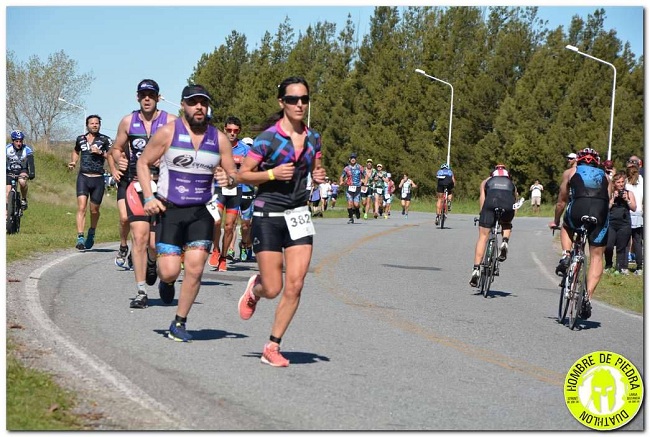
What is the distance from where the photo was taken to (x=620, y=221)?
19141mm

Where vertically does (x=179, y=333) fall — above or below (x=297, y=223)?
below

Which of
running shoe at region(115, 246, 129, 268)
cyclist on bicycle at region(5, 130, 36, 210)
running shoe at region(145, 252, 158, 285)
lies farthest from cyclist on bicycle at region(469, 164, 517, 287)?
cyclist on bicycle at region(5, 130, 36, 210)

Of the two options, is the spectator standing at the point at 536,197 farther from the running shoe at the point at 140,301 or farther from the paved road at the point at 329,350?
the running shoe at the point at 140,301

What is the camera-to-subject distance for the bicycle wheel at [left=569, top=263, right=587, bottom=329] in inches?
480

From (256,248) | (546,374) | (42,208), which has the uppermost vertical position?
(256,248)

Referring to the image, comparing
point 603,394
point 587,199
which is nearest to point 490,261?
point 587,199

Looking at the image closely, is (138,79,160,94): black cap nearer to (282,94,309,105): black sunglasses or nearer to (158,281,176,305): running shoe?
(158,281,176,305): running shoe

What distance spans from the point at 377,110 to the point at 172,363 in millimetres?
70727

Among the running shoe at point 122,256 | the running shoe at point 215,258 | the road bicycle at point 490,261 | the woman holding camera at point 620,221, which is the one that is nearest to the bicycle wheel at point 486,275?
the road bicycle at point 490,261

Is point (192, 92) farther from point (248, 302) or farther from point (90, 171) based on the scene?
point (90, 171)

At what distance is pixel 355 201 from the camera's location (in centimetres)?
3606

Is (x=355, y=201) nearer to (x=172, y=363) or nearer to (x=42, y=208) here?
(x=42, y=208)

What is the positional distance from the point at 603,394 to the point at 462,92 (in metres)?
68.3

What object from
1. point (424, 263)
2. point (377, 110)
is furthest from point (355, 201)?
point (377, 110)
